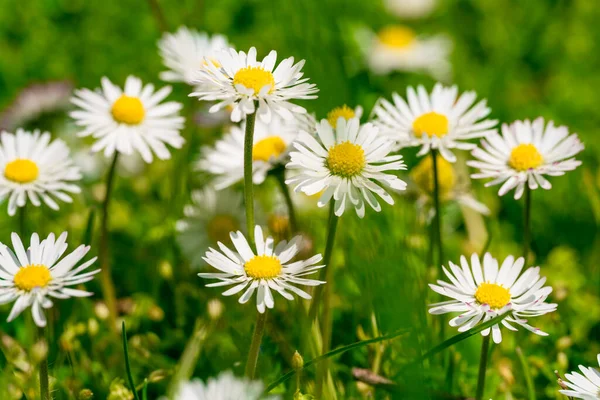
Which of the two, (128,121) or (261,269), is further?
(128,121)

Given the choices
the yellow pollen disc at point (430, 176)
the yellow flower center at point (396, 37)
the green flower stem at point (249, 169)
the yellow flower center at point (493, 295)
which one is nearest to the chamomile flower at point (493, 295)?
the yellow flower center at point (493, 295)

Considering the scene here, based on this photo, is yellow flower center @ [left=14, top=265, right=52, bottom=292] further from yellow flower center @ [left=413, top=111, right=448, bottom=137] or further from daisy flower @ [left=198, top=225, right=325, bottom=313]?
yellow flower center @ [left=413, top=111, right=448, bottom=137]

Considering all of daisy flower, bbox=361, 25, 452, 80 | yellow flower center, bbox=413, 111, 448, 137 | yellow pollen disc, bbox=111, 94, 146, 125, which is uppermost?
daisy flower, bbox=361, 25, 452, 80

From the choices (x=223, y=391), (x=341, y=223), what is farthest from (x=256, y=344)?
(x=341, y=223)

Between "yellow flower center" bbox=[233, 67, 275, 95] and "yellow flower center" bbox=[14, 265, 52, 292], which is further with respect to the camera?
"yellow flower center" bbox=[233, 67, 275, 95]

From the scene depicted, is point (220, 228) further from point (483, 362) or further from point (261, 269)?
point (483, 362)

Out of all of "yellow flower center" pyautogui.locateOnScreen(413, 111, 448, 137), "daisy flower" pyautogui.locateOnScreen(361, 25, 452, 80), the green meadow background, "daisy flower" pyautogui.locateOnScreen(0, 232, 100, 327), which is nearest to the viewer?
"daisy flower" pyautogui.locateOnScreen(0, 232, 100, 327)

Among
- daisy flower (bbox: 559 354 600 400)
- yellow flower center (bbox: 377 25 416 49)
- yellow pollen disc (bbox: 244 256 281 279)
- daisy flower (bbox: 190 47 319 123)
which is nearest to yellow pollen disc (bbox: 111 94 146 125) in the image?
daisy flower (bbox: 190 47 319 123)
